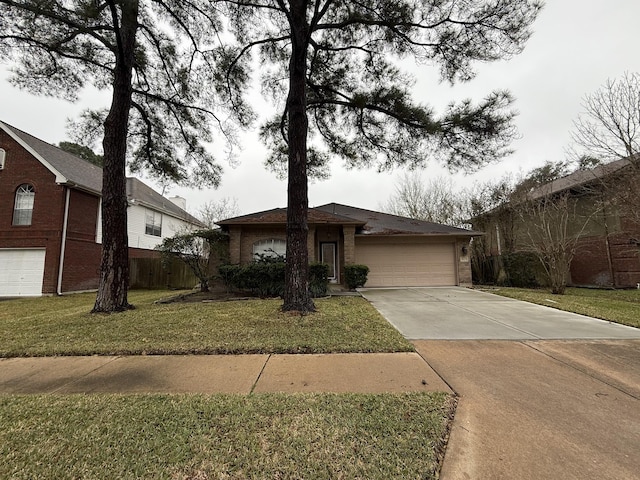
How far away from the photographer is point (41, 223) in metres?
12.3

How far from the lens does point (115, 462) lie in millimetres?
1904

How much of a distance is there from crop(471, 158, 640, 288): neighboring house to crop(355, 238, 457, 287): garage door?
4344mm

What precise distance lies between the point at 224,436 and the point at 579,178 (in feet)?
59.6

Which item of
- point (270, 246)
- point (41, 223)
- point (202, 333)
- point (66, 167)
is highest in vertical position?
point (66, 167)

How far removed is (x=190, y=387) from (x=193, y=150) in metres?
9.58

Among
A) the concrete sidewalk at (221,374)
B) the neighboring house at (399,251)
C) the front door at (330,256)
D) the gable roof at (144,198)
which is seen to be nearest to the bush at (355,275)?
the neighboring house at (399,251)

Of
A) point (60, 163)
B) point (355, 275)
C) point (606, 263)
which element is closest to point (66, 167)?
point (60, 163)

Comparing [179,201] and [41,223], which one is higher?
[179,201]

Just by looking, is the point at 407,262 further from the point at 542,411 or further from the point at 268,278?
the point at 542,411

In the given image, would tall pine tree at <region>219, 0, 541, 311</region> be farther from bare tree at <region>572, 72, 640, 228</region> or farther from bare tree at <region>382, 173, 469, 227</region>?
bare tree at <region>382, 173, 469, 227</region>

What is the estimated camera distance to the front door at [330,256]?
12961mm

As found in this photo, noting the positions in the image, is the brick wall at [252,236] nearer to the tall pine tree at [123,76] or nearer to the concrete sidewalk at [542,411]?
the tall pine tree at [123,76]

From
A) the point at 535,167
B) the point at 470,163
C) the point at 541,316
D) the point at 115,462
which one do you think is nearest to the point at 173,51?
the point at 470,163

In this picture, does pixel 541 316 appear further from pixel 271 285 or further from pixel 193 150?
pixel 193 150
